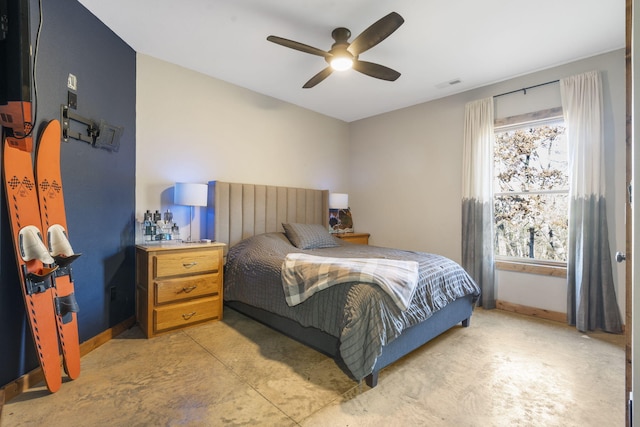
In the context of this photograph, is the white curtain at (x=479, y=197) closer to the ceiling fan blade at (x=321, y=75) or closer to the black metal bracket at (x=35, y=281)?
the ceiling fan blade at (x=321, y=75)

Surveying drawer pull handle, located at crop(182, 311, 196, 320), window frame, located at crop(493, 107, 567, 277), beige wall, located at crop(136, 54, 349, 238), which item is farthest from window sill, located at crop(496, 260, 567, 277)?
drawer pull handle, located at crop(182, 311, 196, 320)

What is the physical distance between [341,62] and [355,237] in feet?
8.83

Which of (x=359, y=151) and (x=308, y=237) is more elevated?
(x=359, y=151)

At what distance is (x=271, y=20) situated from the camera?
7.80ft

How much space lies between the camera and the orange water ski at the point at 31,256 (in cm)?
168

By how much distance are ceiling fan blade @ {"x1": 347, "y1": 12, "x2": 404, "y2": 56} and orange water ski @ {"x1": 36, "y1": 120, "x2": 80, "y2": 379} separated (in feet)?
7.27

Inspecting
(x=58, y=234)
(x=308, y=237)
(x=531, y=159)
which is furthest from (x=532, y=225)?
(x=58, y=234)

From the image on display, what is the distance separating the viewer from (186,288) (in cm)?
265

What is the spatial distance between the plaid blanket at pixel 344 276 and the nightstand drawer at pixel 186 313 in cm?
95

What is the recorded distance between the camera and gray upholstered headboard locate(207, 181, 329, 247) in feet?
10.8

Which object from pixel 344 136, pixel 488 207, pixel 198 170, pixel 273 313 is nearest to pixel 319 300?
pixel 273 313

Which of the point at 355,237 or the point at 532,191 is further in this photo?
the point at 355,237

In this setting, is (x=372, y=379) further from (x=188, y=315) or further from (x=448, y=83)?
(x=448, y=83)

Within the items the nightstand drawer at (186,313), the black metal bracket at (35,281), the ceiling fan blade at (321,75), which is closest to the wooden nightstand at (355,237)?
the nightstand drawer at (186,313)
